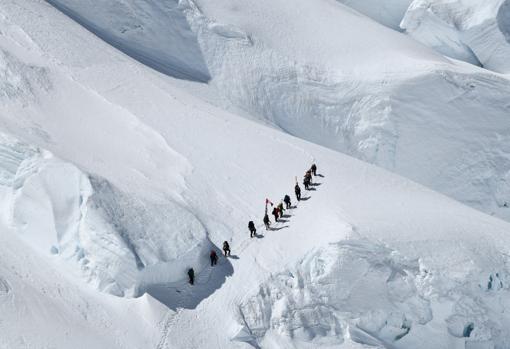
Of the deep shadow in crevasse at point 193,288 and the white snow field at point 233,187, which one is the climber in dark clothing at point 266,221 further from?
the deep shadow in crevasse at point 193,288

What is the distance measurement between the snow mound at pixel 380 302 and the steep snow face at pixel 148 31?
23652 mm

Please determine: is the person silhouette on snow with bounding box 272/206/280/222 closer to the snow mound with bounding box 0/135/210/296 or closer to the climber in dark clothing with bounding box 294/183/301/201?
the climber in dark clothing with bounding box 294/183/301/201

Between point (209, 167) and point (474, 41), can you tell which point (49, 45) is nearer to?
point (209, 167)

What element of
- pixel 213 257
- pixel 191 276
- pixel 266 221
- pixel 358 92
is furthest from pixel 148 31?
pixel 191 276

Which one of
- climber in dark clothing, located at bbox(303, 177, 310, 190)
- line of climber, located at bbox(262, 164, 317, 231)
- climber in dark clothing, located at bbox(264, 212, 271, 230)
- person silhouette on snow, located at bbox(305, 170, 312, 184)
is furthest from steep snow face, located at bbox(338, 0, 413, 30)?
climber in dark clothing, located at bbox(264, 212, 271, 230)

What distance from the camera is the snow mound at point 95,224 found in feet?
108

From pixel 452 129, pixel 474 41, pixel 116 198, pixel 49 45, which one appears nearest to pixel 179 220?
pixel 116 198

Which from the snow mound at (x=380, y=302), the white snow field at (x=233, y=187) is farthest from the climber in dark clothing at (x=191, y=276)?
the snow mound at (x=380, y=302)

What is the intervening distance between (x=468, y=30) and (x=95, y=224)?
44704 mm

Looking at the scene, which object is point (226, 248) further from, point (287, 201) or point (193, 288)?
point (287, 201)

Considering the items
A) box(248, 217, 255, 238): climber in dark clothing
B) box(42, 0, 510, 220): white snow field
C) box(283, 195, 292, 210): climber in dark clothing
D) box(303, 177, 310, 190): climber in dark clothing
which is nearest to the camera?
box(248, 217, 255, 238): climber in dark clothing

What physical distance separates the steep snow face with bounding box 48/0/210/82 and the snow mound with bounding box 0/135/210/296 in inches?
770

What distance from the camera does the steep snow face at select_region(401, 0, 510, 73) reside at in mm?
67438

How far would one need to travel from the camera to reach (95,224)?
3366 centimetres
